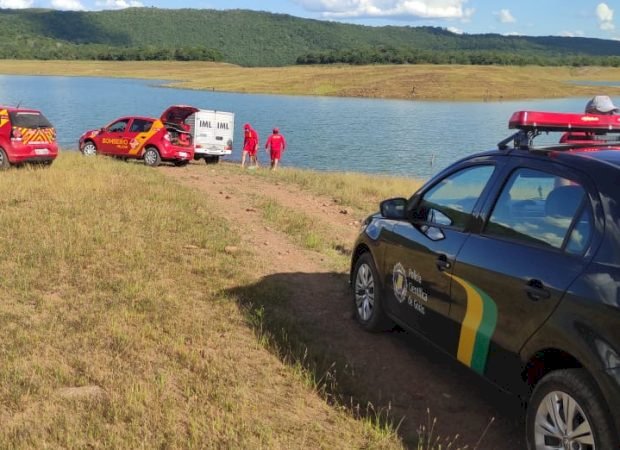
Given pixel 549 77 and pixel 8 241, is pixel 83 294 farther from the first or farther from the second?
pixel 549 77

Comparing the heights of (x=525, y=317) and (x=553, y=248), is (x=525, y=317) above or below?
below

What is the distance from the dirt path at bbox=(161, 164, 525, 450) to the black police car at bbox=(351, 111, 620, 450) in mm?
377

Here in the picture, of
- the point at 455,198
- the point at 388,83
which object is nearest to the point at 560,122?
the point at 455,198

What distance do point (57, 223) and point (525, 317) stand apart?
7269 mm

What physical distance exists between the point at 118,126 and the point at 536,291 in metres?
18.9

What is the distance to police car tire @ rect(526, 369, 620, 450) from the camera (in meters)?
3.01

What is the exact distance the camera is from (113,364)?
476cm

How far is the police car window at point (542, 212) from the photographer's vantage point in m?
3.47

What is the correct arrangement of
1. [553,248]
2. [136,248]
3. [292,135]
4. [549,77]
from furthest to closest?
1. [549,77]
2. [292,135]
3. [136,248]
4. [553,248]

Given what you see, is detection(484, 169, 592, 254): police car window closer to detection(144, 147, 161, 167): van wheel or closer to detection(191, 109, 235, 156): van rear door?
detection(144, 147, 161, 167): van wheel

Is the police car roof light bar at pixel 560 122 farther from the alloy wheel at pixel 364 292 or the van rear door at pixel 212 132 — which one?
the van rear door at pixel 212 132

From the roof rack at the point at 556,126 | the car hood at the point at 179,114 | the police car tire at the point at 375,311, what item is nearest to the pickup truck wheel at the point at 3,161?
the car hood at the point at 179,114

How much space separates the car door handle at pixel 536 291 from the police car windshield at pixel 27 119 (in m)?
14.6

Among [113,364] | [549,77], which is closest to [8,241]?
[113,364]
